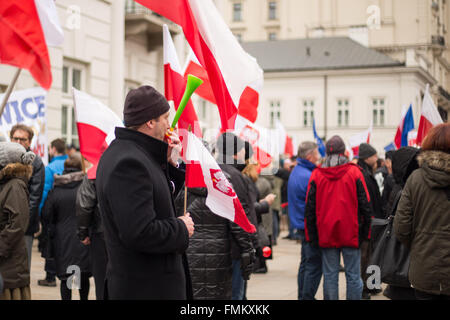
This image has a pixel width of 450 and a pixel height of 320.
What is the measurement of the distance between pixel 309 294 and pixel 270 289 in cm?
218

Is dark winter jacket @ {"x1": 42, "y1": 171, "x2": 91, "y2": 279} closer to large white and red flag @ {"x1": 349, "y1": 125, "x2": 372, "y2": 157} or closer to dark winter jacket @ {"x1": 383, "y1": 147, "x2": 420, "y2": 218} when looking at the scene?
dark winter jacket @ {"x1": 383, "y1": 147, "x2": 420, "y2": 218}

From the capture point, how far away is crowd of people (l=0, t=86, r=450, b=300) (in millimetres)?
3527

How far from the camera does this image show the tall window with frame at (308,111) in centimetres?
5100

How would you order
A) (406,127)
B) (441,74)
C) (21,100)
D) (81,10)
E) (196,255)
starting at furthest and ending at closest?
1. (441,74)
2. (81,10)
3. (406,127)
4. (21,100)
5. (196,255)

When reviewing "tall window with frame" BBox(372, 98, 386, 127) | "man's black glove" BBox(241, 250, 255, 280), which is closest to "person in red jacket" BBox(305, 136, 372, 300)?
"man's black glove" BBox(241, 250, 255, 280)

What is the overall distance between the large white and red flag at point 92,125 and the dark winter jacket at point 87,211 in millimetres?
171

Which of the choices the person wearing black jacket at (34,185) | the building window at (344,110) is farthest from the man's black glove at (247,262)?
the building window at (344,110)

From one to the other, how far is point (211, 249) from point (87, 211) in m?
1.49

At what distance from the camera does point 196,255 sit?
620cm

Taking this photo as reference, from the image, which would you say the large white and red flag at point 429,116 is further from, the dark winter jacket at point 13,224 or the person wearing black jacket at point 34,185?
the dark winter jacket at point 13,224

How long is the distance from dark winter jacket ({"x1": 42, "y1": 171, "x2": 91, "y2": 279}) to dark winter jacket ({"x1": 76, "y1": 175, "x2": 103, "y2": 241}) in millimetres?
586
